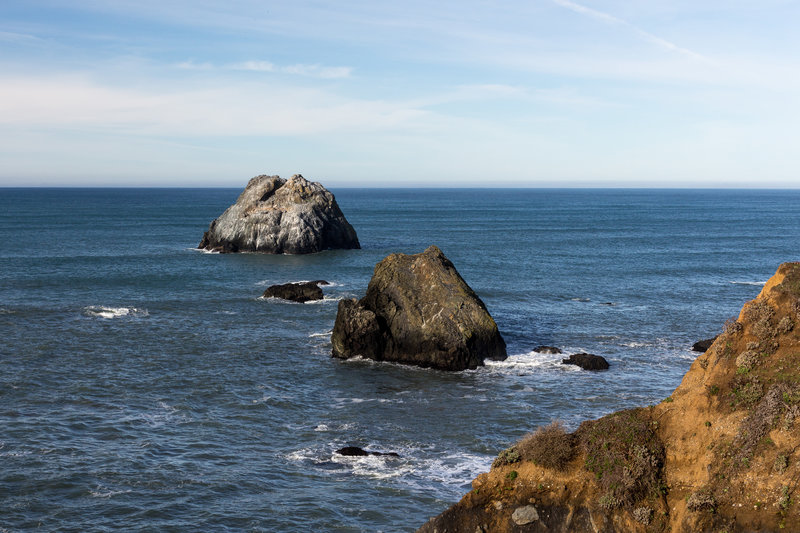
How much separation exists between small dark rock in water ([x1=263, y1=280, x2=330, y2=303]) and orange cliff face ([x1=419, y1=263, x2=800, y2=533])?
47681 millimetres

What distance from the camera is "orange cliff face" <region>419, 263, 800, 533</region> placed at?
67.8ft

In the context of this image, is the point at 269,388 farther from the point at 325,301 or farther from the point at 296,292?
the point at 296,292

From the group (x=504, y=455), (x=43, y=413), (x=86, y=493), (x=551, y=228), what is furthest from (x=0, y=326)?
(x=551, y=228)

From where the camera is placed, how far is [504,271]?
8950 centimetres

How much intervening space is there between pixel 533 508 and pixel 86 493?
59.0 ft

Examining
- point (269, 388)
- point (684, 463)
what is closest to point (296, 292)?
point (269, 388)

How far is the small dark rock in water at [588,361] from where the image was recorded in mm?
46594

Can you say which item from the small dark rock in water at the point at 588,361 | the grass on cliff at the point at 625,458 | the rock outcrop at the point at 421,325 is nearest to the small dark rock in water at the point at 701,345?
the small dark rock in water at the point at 588,361

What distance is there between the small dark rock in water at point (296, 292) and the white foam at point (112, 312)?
12002 mm

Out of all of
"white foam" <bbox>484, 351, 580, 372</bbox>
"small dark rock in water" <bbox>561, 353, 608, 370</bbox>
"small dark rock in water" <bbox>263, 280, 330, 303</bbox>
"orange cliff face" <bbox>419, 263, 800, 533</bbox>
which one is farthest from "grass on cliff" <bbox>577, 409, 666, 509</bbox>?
"small dark rock in water" <bbox>263, 280, 330, 303</bbox>

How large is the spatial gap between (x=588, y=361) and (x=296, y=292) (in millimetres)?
31877

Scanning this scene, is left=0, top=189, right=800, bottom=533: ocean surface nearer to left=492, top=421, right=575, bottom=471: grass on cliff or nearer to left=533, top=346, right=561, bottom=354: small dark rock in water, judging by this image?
left=533, top=346, right=561, bottom=354: small dark rock in water

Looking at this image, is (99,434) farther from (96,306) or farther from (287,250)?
(287,250)

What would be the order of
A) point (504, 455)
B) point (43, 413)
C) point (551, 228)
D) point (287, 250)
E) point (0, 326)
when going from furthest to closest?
point (551, 228) → point (287, 250) → point (0, 326) → point (43, 413) → point (504, 455)
